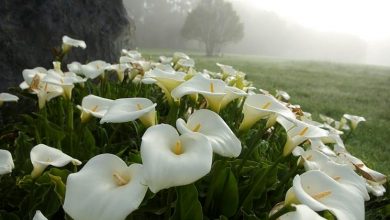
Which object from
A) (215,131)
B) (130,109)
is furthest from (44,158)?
(215,131)

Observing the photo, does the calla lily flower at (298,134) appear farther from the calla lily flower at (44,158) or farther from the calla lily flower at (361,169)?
the calla lily flower at (44,158)

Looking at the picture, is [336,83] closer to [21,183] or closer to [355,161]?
[355,161]

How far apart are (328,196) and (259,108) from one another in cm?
51

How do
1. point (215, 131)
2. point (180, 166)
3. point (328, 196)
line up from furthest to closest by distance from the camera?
point (215, 131), point (328, 196), point (180, 166)

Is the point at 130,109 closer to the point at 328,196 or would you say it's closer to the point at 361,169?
the point at 328,196

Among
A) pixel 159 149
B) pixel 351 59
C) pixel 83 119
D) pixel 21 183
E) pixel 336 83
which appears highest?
pixel 159 149

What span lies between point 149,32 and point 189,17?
51.2 feet

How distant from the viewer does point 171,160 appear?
1.04m

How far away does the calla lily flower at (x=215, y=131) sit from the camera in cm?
125

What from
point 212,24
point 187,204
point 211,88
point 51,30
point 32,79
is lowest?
point 212,24

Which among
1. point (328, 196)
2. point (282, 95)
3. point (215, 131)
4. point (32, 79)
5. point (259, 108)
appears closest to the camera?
point (328, 196)

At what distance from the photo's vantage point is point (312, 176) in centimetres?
123

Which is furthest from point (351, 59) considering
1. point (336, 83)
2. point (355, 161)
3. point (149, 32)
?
point (355, 161)

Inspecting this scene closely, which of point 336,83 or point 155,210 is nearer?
point 155,210
